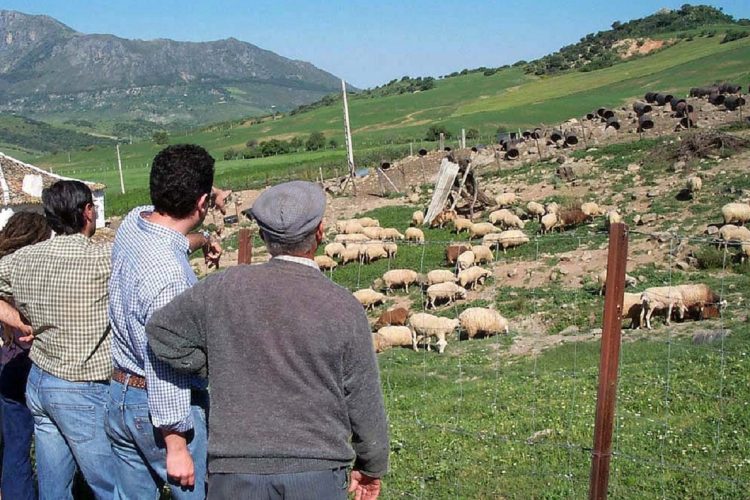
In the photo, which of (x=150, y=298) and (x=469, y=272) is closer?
(x=150, y=298)

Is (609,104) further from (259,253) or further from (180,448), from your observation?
(180,448)

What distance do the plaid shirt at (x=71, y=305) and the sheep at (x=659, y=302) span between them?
986 cm

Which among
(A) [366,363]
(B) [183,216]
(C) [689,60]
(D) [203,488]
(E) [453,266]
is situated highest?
(C) [689,60]

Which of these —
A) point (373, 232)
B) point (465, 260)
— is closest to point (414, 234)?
point (373, 232)

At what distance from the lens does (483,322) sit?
13195mm

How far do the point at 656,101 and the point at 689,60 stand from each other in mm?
47393

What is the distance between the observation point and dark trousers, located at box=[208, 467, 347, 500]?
9.66ft

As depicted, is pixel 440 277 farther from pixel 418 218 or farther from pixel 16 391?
pixel 16 391

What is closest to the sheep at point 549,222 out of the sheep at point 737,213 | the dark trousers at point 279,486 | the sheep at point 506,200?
the sheep at point 506,200

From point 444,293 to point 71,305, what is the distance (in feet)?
39.0

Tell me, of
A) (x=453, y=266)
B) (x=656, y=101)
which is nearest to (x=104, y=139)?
(x=656, y=101)

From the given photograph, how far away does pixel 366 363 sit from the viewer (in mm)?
2998

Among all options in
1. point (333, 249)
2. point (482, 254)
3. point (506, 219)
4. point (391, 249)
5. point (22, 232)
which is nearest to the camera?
point (22, 232)

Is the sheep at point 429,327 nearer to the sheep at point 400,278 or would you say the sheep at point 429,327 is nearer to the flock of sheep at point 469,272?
the flock of sheep at point 469,272
